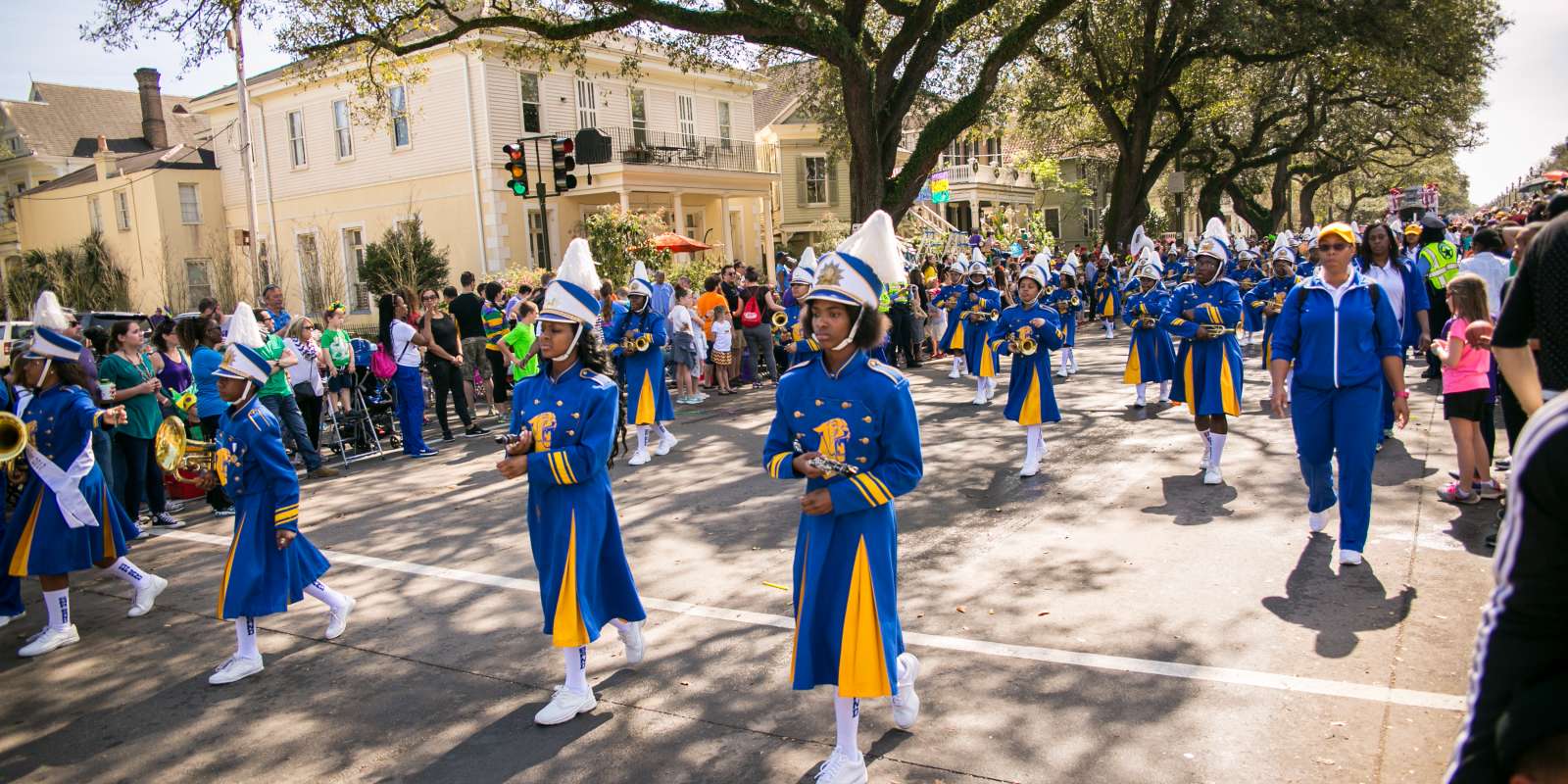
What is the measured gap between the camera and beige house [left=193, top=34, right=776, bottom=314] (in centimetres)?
2897

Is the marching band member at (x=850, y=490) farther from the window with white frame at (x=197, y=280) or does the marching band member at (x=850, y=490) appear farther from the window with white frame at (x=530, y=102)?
the window with white frame at (x=197, y=280)

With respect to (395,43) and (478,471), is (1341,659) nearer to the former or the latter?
(478,471)

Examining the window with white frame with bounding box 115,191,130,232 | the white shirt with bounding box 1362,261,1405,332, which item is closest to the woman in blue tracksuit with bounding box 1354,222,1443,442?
the white shirt with bounding box 1362,261,1405,332

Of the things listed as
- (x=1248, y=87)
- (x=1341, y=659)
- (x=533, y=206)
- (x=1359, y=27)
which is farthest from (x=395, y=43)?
(x=1248, y=87)

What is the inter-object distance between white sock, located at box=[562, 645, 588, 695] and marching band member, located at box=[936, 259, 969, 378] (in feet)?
40.5

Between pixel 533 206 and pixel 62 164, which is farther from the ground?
pixel 62 164

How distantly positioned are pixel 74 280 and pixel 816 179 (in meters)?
26.1

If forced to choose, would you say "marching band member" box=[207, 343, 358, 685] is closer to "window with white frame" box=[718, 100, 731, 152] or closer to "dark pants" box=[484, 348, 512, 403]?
"dark pants" box=[484, 348, 512, 403]

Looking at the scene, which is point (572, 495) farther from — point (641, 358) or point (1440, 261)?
point (1440, 261)

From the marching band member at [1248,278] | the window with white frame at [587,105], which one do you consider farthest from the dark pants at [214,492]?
the window with white frame at [587,105]

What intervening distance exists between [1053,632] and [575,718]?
2585 mm

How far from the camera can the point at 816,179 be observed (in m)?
43.6

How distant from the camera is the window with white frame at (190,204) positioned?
118 ft

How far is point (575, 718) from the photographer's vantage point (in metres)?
4.95
